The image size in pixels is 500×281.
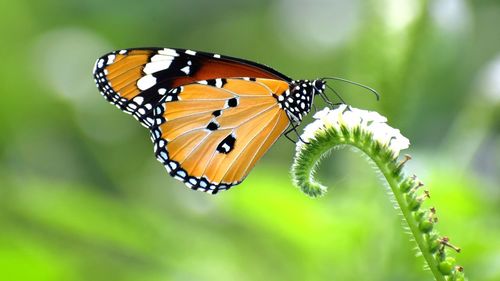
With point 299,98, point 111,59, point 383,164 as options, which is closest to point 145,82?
point 111,59

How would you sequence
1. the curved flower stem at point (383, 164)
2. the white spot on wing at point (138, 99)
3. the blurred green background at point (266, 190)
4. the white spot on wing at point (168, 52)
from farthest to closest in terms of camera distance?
the white spot on wing at point (138, 99) < the white spot on wing at point (168, 52) < the blurred green background at point (266, 190) < the curved flower stem at point (383, 164)

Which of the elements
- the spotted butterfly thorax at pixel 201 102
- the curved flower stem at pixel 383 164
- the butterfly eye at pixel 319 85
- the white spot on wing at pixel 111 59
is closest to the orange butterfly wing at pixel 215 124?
the spotted butterfly thorax at pixel 201 102

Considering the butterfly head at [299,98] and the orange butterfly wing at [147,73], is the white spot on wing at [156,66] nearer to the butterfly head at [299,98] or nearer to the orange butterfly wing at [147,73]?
the orange butterfly wing at [147,73]

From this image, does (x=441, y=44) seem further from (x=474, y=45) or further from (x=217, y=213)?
(x=474, y=45)

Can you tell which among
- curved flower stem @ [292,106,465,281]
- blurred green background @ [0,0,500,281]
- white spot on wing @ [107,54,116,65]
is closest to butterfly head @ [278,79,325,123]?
blurred green background @ [0,0,500,281]

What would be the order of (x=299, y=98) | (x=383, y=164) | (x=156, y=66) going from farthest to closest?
(x=156, y=66) < (x=299, y=98) < (x=383, y=164)

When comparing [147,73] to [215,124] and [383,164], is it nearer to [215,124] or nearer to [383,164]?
[215,124]
